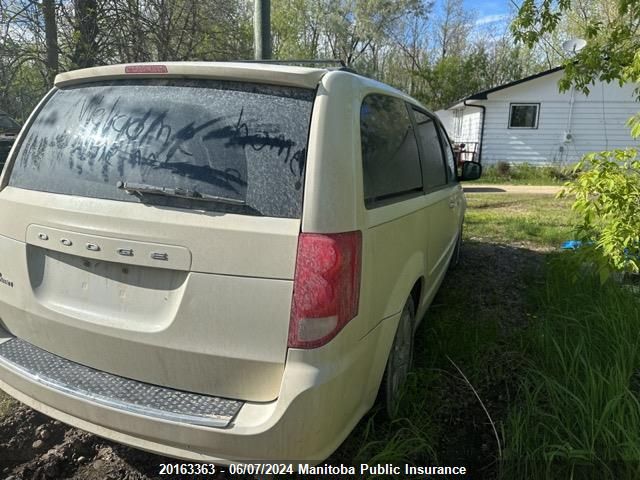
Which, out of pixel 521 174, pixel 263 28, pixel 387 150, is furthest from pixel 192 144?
pixel 521 174

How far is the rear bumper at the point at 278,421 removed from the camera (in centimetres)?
173

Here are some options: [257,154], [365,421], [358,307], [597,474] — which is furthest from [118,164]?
[597,474]

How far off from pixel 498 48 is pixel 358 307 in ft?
147

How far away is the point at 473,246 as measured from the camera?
22.2 ft

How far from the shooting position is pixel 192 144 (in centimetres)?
192

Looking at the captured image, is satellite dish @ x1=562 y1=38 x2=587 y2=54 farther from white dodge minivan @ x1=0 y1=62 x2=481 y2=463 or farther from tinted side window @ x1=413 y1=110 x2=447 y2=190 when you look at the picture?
white dodge minivan @ x1=0 y1=62 x2=481 y2=463

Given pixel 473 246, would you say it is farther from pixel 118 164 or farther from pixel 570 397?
pixel 118 164

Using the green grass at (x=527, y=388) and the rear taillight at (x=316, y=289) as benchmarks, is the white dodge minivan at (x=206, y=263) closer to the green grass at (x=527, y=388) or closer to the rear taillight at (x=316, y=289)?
the rear taillight at (x=316, y=289)

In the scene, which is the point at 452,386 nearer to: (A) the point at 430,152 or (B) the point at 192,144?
(A) the point at 430,152

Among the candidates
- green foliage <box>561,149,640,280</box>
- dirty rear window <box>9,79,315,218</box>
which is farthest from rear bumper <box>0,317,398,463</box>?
green foliage <box>561,149,640,280</box>

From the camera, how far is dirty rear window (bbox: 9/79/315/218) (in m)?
1.83

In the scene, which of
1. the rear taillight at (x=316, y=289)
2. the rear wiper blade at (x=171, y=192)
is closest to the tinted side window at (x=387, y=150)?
the rear taillight at (x=316, y=289)

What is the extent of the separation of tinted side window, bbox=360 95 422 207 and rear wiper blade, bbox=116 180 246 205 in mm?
598

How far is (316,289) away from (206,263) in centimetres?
43
